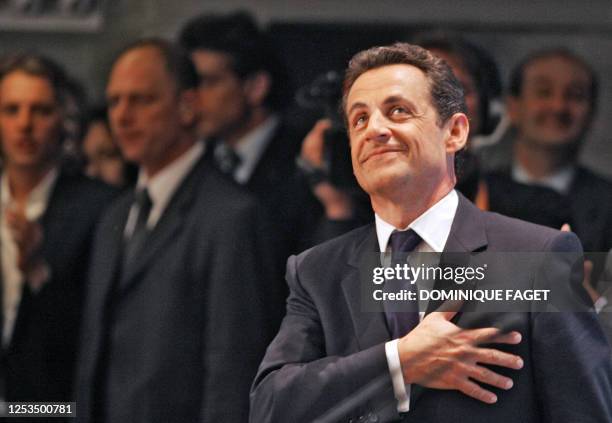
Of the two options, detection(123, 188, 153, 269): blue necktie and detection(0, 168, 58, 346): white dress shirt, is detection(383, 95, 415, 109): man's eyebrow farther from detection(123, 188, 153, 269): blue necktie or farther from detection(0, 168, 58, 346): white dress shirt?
detection(0, 168, 58, 346): white dress shirt

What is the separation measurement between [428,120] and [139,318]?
0.70m

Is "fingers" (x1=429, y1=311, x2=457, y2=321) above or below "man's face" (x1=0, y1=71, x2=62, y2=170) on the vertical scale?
below

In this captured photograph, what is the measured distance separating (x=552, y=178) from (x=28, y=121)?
1067 mm

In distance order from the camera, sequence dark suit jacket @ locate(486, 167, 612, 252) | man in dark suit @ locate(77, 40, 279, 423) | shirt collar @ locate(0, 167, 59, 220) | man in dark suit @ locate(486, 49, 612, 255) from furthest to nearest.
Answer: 1. shirt collar @ locate(0, 167, 59, 220)
2. man in dark suit @ locate(486, 49, 612, 255)
3. man in dark suit @ locate(77, 40, 279, 423)
4. dark suit jacket @ locate(486, 167, 612, 252)

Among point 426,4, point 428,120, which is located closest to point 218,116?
point 426,4

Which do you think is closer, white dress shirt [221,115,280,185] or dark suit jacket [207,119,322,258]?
dark suit jacket [207,119,322,258]

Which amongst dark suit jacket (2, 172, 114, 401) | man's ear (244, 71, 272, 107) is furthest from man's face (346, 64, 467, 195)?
dark suit jacket (2, 172, 114, 401)

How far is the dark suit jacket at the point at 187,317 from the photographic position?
1.83 meters

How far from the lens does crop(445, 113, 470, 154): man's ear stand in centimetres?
154

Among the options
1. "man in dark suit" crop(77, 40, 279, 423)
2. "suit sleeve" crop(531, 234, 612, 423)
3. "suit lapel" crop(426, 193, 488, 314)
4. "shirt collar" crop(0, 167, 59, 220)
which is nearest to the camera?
"suit sleeve" crop(531, 234, 612, 423)

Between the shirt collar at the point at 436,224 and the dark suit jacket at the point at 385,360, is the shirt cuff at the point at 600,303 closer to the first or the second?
the dark suit jacket at the point at 385,360

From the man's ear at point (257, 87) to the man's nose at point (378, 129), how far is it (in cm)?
65

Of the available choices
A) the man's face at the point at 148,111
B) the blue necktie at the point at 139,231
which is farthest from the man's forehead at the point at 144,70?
the blue necktie at the point at 139,231

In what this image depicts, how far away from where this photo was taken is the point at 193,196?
1962mm
